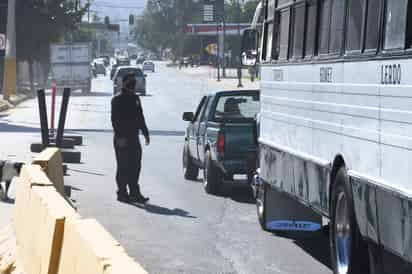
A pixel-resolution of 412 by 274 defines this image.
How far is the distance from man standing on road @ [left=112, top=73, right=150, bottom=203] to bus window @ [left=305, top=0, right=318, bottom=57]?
6.23 m

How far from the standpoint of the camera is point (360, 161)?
30.6ft

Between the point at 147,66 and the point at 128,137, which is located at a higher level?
the point at 128,137

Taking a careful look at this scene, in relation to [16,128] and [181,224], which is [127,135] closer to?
[181,224]

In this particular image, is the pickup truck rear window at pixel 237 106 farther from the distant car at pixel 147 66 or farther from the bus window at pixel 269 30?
the distant car at pixel 147 66

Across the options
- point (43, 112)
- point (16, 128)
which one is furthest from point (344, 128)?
point (16, 128)

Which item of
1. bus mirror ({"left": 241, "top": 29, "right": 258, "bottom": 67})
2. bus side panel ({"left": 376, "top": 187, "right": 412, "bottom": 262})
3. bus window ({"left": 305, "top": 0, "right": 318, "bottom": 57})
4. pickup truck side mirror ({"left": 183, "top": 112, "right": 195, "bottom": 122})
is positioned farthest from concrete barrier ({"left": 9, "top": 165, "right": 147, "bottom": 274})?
pickup truck side mirror ({"left": 183, "top": 112, "right": 195, "bottom": 122})

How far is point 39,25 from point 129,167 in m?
58.4

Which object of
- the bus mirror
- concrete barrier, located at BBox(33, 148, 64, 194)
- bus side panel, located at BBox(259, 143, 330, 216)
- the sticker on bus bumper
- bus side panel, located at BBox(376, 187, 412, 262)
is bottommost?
A: the sticker on bus bumper

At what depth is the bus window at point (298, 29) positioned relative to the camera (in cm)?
1260

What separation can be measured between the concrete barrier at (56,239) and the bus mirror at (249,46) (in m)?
4.21

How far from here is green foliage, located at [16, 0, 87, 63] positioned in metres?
74.3

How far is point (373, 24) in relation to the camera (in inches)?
364

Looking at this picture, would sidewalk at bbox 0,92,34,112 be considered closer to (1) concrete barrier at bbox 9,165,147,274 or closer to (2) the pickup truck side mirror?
(2) the pickup truck side mirror

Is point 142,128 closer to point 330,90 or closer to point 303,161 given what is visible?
point 303,161
